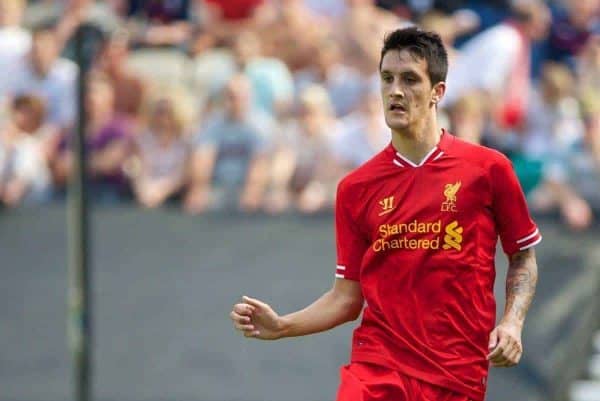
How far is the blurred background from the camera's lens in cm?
1162

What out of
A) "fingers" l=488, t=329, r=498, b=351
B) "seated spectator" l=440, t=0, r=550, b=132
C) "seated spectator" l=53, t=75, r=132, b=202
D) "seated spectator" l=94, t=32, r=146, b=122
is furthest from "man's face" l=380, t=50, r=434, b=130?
"seated spectator" l=94, t=32, r=146, b=122

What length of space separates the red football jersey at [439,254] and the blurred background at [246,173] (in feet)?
15.9

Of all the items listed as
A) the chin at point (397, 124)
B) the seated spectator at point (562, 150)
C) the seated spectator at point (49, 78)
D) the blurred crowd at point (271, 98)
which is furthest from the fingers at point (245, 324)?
the seated spectator at point (49, 78)

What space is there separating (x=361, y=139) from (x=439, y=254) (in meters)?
6.09

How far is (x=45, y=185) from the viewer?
42.9ft

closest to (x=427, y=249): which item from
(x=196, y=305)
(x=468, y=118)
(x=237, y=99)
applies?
(x=468, y=118)

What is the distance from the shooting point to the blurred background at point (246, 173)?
1162cm

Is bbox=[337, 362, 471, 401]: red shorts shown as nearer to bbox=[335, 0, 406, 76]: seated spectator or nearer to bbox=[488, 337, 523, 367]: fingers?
bbox=[488, 337, 523, 367]: fingers

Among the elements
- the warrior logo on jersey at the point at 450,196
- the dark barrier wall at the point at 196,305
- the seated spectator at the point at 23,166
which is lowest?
the dark barrier wall at the point at 196,305

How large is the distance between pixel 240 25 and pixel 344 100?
1416 mm

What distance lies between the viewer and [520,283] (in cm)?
626

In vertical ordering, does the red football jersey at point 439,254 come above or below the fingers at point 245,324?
above

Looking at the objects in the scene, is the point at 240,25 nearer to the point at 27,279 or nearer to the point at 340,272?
the point at 27,279

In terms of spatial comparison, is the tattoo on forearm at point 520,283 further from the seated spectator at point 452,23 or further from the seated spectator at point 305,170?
the seated spectator at point 452,23
